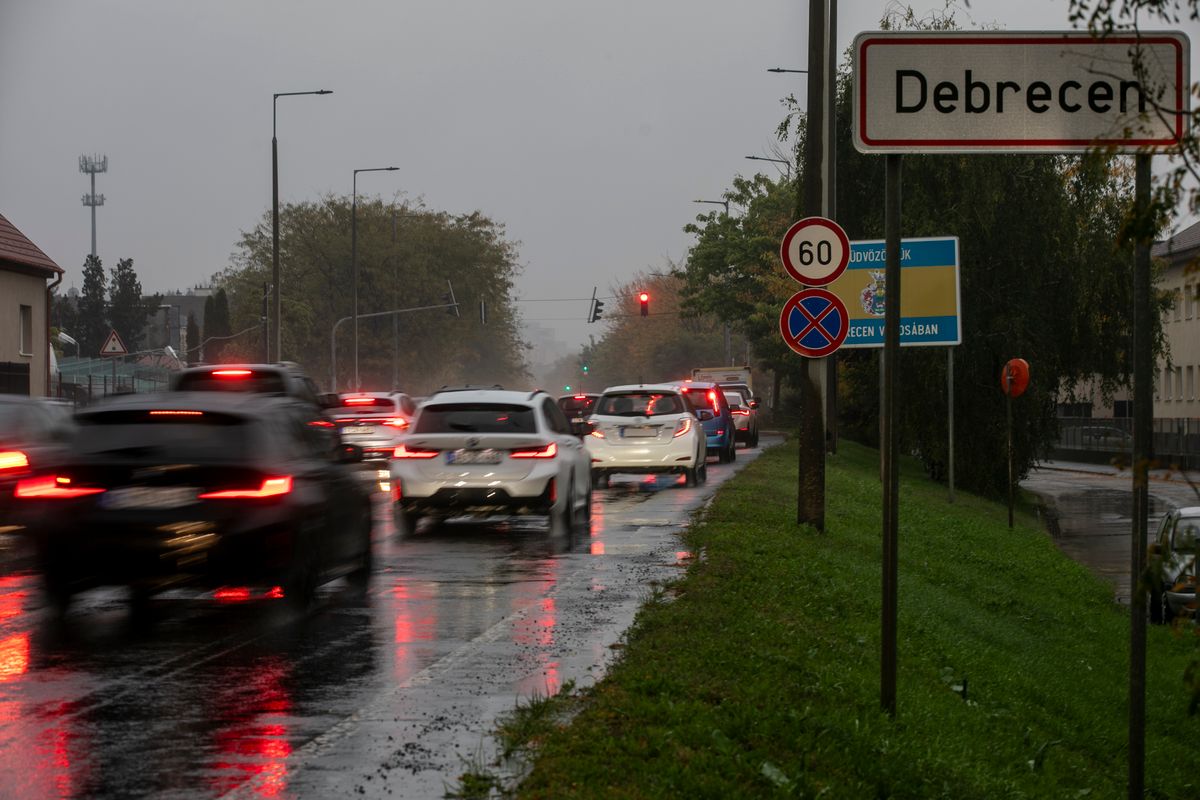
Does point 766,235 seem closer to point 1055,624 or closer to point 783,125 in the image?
point 783,125

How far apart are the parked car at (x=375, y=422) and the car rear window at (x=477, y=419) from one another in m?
13.1

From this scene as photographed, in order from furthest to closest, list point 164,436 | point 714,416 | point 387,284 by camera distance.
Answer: point 387,284
point 714,416
point 164,436

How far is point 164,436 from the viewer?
430 inches

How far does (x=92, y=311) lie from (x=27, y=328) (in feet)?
317

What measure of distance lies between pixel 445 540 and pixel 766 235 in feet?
180

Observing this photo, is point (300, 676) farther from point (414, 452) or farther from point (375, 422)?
point (375, 422)

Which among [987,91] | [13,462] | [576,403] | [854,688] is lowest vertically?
[854,688]

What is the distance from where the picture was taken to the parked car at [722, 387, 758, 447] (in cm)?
4997

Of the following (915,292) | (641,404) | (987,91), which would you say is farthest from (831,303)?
(641,404)

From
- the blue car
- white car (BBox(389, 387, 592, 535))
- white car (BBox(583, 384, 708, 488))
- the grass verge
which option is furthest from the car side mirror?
the blue car

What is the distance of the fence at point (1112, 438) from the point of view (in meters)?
66.1

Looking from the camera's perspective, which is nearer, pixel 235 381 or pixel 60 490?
pixel 60 490

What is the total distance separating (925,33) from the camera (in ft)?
22.9

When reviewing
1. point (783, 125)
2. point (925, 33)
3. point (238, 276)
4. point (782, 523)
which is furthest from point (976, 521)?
point (238, 276)
